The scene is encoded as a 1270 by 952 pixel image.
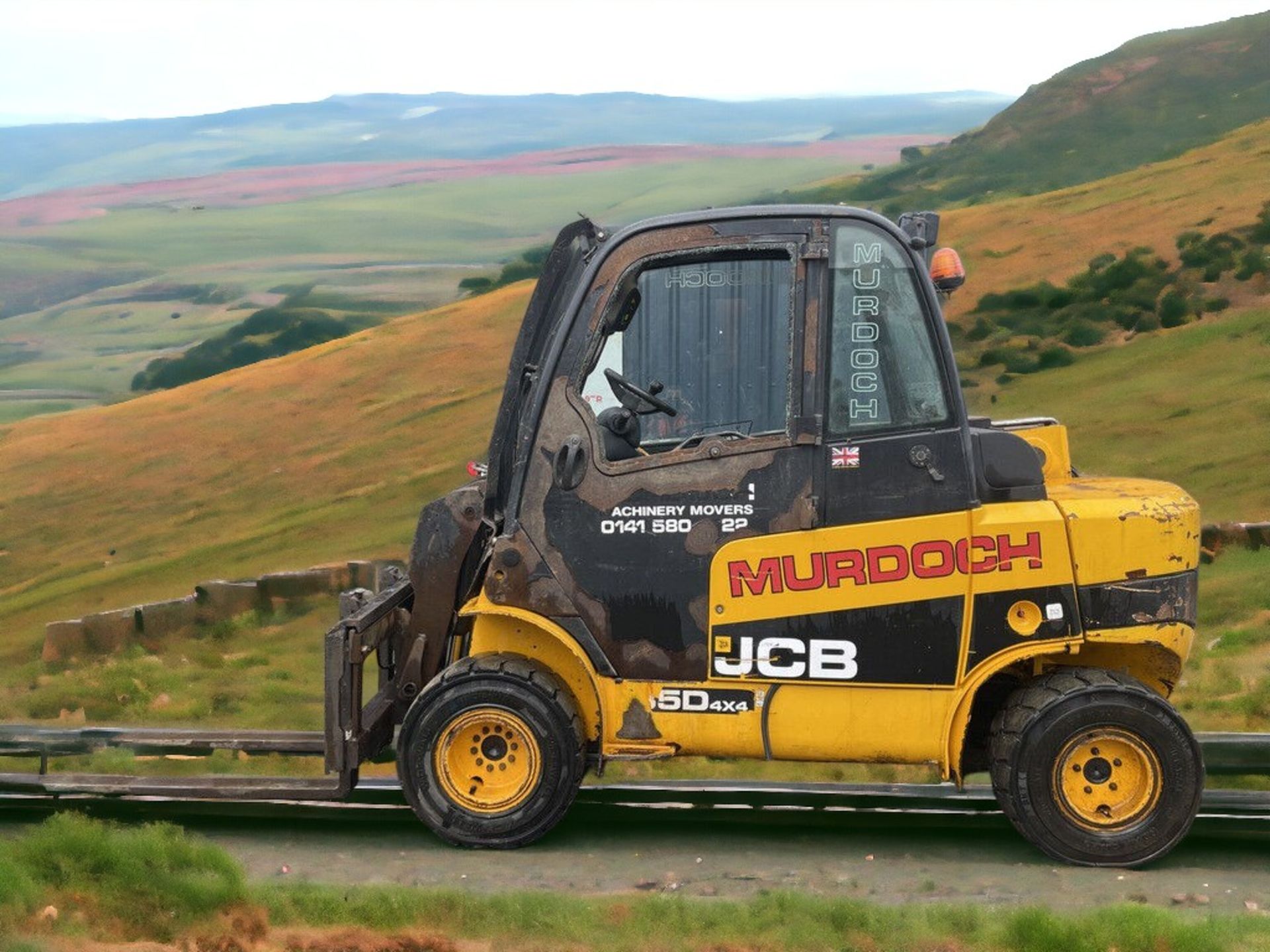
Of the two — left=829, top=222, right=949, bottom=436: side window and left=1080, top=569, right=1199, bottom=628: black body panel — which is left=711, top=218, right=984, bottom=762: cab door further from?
left=1080, top=569, right=1199, bottom=628: black body panel

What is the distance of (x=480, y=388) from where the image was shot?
1129 inches

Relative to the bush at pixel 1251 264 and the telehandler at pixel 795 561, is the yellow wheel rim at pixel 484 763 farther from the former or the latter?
the bush at pixel 1251 264

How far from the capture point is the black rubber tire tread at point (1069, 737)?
7.12 meters

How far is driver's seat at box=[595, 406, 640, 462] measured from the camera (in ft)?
24.1

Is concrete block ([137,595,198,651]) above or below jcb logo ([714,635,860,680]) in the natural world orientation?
below

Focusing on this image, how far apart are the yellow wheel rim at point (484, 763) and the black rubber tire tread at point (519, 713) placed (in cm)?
4

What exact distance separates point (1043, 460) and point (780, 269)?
5.37 ft

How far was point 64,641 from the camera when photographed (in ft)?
53.1

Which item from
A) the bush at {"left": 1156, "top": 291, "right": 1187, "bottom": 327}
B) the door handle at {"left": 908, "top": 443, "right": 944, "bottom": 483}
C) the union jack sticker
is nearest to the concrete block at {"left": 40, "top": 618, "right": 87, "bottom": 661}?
the union jack sticker

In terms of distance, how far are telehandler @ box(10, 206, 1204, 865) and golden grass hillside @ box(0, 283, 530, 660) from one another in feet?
37.8

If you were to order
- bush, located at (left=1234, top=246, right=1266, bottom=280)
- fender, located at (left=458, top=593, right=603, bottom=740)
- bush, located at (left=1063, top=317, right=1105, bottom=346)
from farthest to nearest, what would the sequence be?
bush, located at (left=1234, top=246, right=1266, bottom=280), bush, located at (left=1063, top=317, right=1105, bottom=346), fender, located at (left=458, top=593, right=603, bottom=740)

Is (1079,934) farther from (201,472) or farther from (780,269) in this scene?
(201,472)

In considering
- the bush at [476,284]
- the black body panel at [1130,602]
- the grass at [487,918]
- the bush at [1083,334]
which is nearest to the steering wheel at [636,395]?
the black body panel at [1130,602]

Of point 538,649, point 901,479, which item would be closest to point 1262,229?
point 901,479
